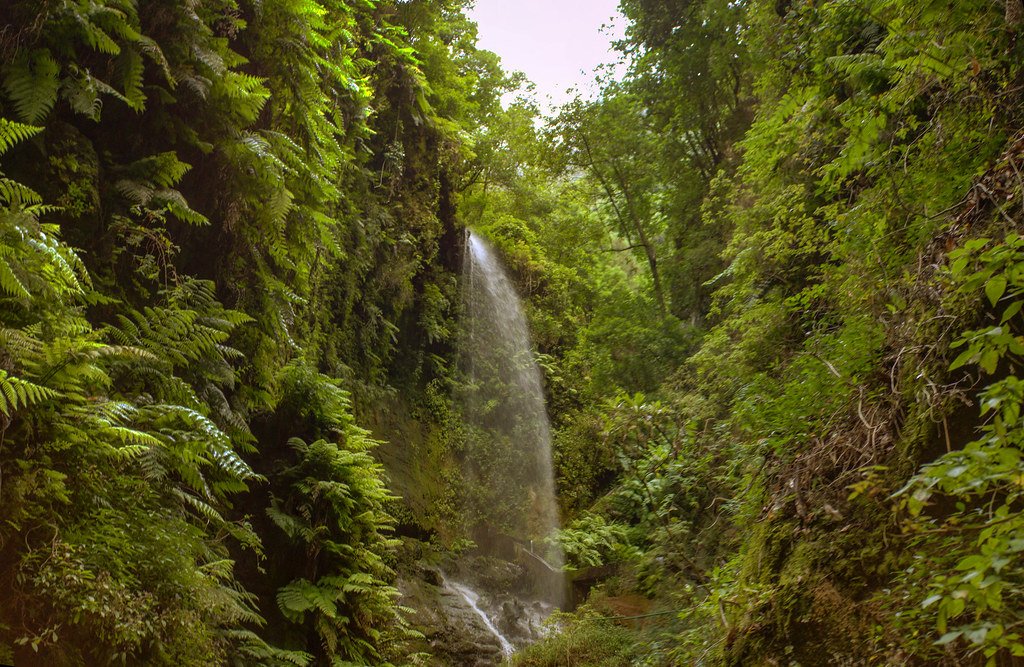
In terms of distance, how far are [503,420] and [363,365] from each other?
4.49 metres

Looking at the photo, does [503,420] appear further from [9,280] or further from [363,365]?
[9,280]

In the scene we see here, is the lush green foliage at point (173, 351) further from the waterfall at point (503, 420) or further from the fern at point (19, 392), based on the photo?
the waterfall at point (503, 420)

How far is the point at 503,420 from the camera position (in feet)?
47.6

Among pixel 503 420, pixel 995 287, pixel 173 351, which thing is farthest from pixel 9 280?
pixel 503 420

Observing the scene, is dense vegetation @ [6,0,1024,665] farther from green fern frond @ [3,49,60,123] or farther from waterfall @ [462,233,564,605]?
waterfall @ [462,233,564,605]

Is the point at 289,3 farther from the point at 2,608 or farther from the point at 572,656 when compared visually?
the point at 572,656

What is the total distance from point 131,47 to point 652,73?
531 inches

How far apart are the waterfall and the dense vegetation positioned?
6.38 ft

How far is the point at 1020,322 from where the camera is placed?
268 centimetres

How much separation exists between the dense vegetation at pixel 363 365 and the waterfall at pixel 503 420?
195cm

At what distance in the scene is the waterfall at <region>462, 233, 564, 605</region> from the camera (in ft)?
42.7

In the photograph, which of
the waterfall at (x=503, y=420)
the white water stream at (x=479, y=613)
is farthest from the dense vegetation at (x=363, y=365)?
the waterfall at (x=503, y=420)

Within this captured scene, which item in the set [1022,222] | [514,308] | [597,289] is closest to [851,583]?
[1022,222]

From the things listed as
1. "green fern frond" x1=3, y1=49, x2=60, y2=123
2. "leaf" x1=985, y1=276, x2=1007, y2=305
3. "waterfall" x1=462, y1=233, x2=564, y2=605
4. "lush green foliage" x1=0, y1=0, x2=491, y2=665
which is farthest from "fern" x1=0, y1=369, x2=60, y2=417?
"waterfall" x1=462, y1=233, x2=564, y2=605
